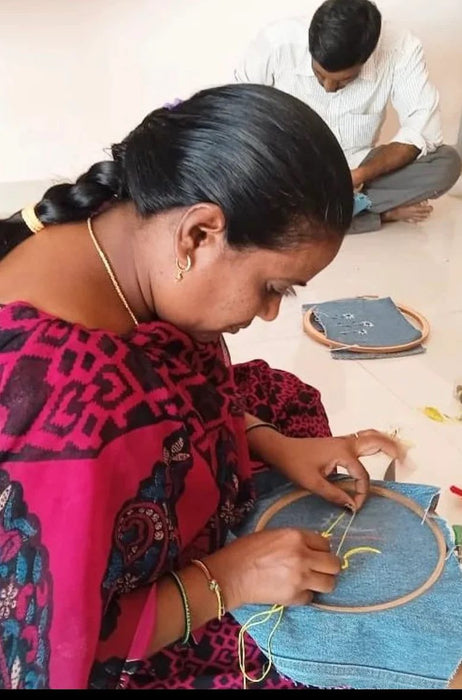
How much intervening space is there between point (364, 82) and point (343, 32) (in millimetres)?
390

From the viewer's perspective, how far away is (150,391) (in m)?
0.80

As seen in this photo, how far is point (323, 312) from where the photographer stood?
2.27 metres

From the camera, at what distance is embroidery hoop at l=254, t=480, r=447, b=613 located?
91 centimetres

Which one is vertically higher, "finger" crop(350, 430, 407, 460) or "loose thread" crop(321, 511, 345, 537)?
"finger" crop(350, 430, 407, 460)

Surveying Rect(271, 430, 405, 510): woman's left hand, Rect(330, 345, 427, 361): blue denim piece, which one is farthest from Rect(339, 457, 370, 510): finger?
Rect(330, 345, 427, 361): blue denim piece

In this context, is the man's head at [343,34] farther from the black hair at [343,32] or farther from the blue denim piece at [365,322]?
the blue denim piece at [365,322]

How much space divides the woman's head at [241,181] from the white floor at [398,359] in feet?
2.82

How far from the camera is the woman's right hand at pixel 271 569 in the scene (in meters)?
0.88

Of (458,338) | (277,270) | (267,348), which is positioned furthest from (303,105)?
(458,338)

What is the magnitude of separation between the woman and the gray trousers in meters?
2.25

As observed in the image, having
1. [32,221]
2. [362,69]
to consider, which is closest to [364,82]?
[362,69]

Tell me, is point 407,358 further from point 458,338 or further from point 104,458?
point 104,458

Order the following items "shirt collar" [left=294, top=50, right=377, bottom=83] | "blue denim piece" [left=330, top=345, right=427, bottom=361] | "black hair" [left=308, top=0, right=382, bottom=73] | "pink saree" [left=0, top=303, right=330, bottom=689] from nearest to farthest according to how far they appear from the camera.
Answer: "pink saree" [left=0, top=303, right=330, bottom=689]
"blue denim piece" [left=330, top=345, right=427, bottom=361]
"black hair" [left=308, top=0, right=382, bottom=73]
"shirt collar" [left=294, top=50, right=377, bottom=83]

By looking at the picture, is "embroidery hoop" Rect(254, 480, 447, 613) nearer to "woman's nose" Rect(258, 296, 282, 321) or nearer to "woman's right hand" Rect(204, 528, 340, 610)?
"woman's right hand" Rect(204, 528, 340, 610)
